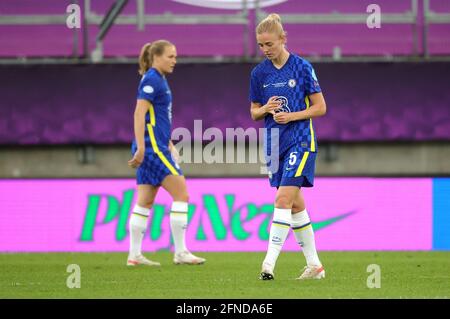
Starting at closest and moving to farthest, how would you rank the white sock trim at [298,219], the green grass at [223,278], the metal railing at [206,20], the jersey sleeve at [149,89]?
the green grass at [223,278] → the white sock trim at [298,219] → the jersey sleeve at [149,89] → the metal railing at [206,20]

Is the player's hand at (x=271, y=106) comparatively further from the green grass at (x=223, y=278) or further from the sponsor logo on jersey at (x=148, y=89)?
the sponsor logo on jersey at (x=148, y=89)

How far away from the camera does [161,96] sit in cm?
924

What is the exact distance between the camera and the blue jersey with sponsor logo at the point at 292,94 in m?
7.42

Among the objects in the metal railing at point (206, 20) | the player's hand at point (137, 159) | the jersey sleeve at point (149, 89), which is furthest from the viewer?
the metal railing at point (206, 20)

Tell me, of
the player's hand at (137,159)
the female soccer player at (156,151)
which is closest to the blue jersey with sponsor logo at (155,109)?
the female soccer player at (156,151)

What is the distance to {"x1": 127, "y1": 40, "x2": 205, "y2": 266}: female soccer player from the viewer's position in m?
9.16

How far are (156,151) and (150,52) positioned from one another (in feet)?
2.93

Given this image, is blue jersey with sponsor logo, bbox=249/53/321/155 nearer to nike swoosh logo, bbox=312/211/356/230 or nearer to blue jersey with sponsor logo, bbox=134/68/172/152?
blue jersey with sponsor logo, bbox=134/68/172/152

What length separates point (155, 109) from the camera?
30.3 feet

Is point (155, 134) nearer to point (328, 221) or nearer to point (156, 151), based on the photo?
point (156, 151)

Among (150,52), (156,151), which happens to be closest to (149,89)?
(150,52)

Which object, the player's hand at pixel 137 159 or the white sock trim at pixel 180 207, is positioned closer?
the player's hand at pixel 137 159

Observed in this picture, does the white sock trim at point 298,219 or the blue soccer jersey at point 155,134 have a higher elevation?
the blue soccer jersey at point 155,134

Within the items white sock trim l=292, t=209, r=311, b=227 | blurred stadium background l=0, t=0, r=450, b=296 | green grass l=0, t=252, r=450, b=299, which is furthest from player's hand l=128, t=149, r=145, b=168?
blurred stadium background l=0, t=0, r=450, b=296
